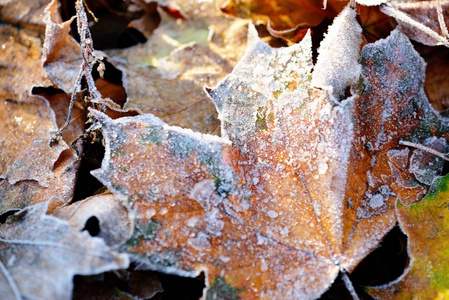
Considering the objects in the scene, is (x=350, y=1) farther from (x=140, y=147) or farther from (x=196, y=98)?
(x=140, y=147)

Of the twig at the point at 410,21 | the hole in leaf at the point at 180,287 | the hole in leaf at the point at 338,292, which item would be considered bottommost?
the hole in leaf at the point at 180,287

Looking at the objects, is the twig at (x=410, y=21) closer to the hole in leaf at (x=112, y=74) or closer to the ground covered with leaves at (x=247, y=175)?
the ground covered with leaves at (x=247, y=175)

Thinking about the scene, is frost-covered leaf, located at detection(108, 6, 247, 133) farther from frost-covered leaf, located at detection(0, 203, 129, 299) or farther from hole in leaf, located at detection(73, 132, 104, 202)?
frost-covered leaf, located at detection(0, 203, 129, 299)

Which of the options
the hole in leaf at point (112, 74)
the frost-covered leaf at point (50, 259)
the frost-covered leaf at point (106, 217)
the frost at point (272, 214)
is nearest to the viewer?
the frost-covered leaf at point (50, 259)

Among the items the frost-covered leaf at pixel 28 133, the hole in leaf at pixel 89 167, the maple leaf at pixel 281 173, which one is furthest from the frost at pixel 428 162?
the frost-covered leaf at pixel 28 133

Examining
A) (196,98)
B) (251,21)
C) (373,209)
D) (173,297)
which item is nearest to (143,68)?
(196,98)

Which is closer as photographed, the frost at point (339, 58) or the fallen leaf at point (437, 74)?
the frost at point (339, 58)

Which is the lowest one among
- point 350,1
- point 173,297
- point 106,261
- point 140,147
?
point 173,297

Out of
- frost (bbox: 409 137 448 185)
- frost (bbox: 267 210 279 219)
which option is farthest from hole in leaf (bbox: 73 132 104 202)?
frost (bbox: 409 137 448 185)
